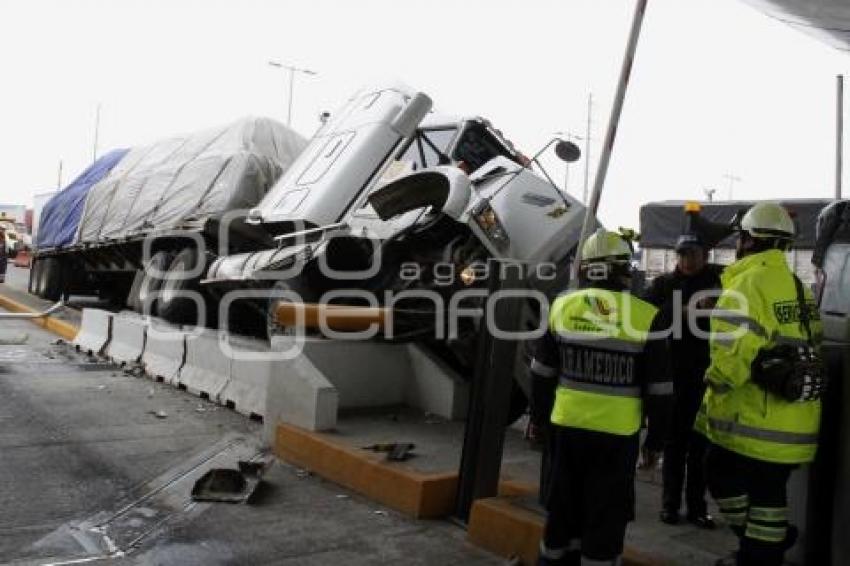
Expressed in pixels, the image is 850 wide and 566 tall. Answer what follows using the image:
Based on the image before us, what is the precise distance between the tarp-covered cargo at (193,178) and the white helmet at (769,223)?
7865 millimetres

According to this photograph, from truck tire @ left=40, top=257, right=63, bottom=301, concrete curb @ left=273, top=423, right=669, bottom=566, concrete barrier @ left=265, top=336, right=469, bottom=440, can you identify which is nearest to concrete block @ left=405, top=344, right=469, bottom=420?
concrete barrier @ left=265, top=336, right=469, bottom=440

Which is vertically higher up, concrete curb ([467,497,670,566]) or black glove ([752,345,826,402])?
black glove ([752,345,826,402])

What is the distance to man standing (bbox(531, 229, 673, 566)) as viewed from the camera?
346cm

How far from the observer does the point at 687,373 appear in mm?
4457

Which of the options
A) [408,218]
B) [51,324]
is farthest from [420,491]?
[51,324]

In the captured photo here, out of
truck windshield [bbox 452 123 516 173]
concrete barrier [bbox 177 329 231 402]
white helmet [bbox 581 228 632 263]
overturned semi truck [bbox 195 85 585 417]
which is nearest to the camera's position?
white helmet [bbox 581 228 632 263]

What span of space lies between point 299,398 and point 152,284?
18.8 feet

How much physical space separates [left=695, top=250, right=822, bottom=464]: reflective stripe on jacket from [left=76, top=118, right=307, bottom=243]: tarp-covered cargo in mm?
7947

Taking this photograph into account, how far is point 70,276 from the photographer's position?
16.6 metres

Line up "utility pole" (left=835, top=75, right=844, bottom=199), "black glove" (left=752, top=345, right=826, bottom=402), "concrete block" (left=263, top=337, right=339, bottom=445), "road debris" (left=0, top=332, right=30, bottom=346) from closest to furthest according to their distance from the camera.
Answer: "black glove" (left=752, top=345, right=826, bottom=402)
"concrete block" (left=263, top=337, right=339, bottom=445)
"road debris" (left=0, top=332, right=30, bottom=346)
"utility pole" (left=835, top=75, right=844, bottom=199)

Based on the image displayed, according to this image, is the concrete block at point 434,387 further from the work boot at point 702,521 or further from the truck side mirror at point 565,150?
the work boot at point 702,521

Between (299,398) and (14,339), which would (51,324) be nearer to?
(14,339)

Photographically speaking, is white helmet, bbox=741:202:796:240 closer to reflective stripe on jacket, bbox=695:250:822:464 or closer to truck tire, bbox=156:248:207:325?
reflective stripe on jacket, bbox=695:250:822:464

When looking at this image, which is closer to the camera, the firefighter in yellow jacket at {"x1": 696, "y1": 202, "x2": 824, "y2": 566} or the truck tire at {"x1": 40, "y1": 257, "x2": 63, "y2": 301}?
the firefighter in yellow jacket at {"x1": 696, "y1": 202, "x2": 824, "y2": 566}
